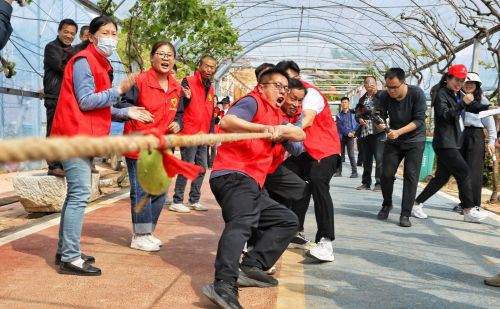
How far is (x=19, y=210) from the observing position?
21.9 ft

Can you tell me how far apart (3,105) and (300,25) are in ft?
55.0

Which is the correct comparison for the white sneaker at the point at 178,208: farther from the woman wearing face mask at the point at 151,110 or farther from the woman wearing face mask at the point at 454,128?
the woman wearing face mask at the point at 454,128

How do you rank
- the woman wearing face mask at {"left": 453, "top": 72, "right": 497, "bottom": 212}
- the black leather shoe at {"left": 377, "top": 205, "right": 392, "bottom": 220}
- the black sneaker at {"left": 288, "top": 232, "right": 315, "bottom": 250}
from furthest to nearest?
the woman wearing face mask at {"left": 453, "top": 72, "right": 497, "bottom": 212} → the black leather shoe at {"left": 377, "top": 205, "right": 392, "bottom": 220} → the black sneaker at {"left": 288, "top": 232, "right": 315, "bottom": 250}

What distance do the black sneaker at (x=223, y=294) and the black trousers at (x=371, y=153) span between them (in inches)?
272

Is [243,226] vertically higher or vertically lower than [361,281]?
higher

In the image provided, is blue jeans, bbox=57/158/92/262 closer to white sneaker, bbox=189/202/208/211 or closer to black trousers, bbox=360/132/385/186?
white sneaker, bbox=189/202/208/211

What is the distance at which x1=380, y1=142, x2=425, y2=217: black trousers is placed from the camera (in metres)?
6.43

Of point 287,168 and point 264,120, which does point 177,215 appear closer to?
point 287,168

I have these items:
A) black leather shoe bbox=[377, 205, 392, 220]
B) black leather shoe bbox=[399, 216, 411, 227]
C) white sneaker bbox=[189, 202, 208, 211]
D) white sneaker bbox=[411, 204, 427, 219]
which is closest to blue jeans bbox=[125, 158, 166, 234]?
white sneaker bbox=[189, 202, 208, 211]

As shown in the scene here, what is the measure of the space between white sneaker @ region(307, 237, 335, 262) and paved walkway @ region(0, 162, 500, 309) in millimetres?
70

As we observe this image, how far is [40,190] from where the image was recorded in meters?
5.85

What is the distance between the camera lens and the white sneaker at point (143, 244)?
4637 mm

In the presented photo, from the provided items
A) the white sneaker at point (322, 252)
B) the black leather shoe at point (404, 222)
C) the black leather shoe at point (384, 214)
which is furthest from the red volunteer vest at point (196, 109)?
the white sneaker at point (322, 252)

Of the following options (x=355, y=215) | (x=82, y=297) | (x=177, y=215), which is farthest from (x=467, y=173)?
(x=82, y=297)
